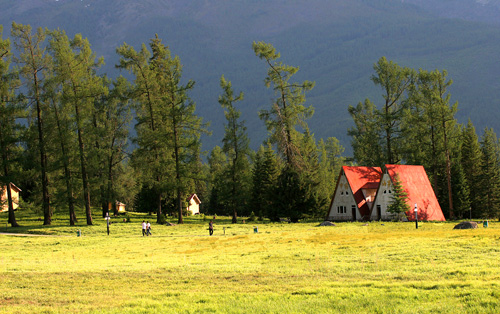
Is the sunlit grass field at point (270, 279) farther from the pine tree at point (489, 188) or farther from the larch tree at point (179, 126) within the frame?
the pine tree at point (489, 188)

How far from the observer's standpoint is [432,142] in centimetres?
7100

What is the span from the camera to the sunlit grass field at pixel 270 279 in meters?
13.6

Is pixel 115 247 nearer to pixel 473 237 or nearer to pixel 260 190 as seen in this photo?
pixel 473 237

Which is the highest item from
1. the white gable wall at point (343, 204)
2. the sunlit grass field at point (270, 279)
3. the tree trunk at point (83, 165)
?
the tree trunk at point (83, 165)

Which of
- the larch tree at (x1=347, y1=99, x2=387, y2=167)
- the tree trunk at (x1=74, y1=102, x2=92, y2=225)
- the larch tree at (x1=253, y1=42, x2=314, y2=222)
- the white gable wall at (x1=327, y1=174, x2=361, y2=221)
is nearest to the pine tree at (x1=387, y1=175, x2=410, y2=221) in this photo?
the white gable wall at (x1=327, y1=174, x2=361, y2=221)

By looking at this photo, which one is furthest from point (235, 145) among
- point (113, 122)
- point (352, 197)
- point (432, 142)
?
point (432, 142)

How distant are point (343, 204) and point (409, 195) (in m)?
9.09

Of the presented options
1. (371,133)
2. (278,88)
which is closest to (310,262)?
(278,88)

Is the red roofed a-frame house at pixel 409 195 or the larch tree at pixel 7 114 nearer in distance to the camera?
the larch tree at pixel 7 114

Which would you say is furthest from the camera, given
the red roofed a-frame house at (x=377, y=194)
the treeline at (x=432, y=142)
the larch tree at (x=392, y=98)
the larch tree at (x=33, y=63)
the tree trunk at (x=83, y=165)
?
the larch tree at (x=392, y=98)

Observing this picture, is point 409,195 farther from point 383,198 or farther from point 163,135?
point 163,135

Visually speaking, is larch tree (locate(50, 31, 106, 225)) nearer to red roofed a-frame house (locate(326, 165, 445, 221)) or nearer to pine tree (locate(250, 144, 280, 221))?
pine tree (locate(250, 144, 280, 221))

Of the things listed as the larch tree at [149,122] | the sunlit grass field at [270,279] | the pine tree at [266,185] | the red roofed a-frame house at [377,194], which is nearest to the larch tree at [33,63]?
the larch tree at [149,122]

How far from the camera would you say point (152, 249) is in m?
33.7
